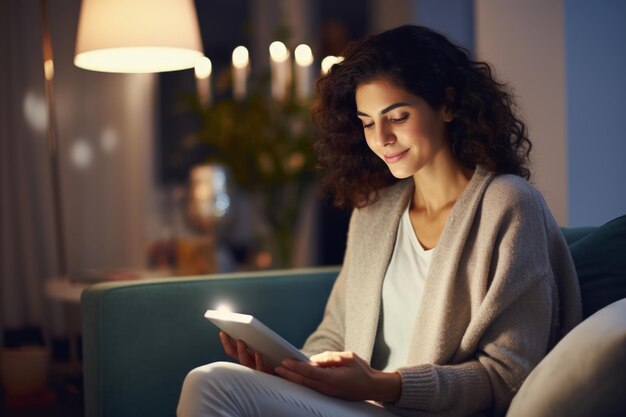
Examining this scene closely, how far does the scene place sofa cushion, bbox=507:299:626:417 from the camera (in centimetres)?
111

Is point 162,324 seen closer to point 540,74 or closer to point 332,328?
point 332,328

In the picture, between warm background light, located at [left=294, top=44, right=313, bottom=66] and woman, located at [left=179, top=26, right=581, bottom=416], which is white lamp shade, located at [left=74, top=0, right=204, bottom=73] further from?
warm background light, located at [left=294, top=44, right=313, bottom=66]

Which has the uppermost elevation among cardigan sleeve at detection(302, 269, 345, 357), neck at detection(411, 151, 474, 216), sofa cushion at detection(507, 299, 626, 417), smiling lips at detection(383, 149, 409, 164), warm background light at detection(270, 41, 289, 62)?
warm background light at detection(270, 41, 289, 62)

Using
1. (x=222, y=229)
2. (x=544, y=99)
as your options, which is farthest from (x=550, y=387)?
(x=222, y=229)

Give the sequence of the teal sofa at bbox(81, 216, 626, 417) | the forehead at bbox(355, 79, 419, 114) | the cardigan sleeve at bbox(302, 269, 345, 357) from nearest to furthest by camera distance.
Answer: the forehead at bbox(355, 79, 419, 114) < the teal sofa at bbox(81, 216, 626, 417) < the cardigan sleeve at bbox(302, 269, 345, 357)

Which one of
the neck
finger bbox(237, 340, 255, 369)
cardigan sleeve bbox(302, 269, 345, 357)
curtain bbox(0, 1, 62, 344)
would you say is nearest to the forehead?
the neck

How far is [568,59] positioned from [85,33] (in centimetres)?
128

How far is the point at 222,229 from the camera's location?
11.8 feet

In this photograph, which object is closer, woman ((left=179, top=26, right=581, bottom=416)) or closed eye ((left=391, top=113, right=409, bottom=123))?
woman ((left=179, top=26, right=581, bottom=416))

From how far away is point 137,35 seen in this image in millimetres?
2062

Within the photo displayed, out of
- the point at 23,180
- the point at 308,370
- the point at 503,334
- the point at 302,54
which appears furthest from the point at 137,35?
the point at 23,180

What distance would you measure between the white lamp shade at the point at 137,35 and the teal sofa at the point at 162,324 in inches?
25.0

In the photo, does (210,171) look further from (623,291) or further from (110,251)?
(623,291)

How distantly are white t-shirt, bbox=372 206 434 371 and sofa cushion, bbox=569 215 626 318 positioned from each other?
1.02 ft
